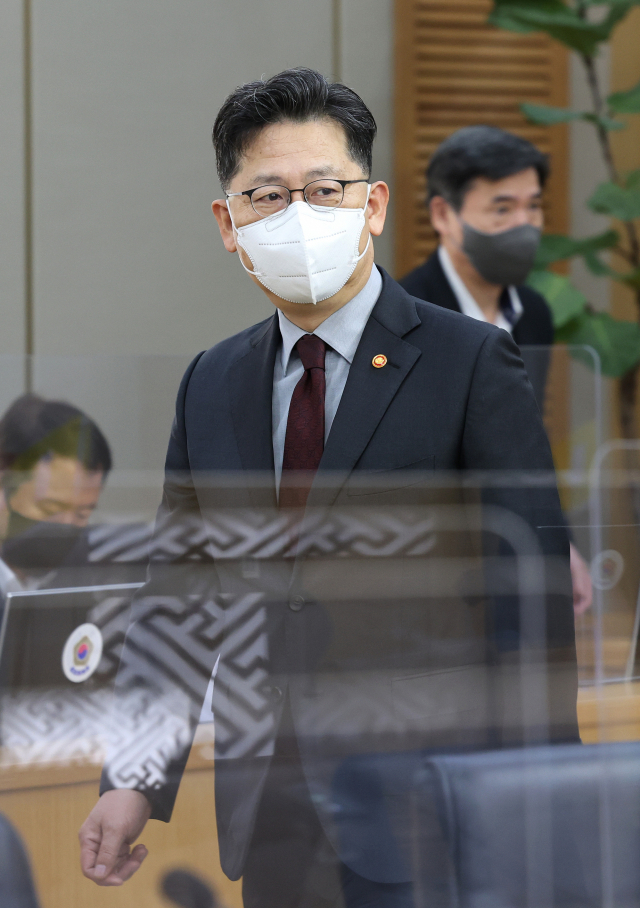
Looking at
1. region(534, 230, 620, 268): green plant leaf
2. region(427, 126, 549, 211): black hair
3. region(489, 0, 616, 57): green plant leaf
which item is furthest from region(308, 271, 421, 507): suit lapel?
region(489, 0, 616, 57): green plant leaf

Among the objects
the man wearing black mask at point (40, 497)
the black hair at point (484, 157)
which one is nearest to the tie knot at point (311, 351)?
the man wearing black mask at point (40, 497)

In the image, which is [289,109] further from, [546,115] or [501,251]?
[546,115]

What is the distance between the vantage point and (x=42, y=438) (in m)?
1.38

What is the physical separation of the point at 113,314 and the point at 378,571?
229cm

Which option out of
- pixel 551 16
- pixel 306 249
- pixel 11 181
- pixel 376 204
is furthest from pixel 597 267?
pixel 306 249

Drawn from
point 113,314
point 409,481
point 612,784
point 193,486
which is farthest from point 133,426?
point 113,314

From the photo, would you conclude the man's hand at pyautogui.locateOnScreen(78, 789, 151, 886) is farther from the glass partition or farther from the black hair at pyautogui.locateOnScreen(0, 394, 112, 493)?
the black hair at pyautogui.locateOnScreen(0, 394, 112, 493)

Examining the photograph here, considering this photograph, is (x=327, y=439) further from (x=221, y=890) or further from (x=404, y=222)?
(x=404, y=222)

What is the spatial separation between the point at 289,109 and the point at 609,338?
2202 mm

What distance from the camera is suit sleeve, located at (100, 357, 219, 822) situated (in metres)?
0.94

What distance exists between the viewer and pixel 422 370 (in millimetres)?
984

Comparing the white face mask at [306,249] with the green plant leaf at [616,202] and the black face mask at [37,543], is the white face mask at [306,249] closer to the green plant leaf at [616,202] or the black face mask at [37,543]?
the black face mask at [37,543]

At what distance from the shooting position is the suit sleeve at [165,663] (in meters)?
0.94

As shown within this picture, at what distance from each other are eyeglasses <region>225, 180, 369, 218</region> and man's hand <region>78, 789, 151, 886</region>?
1.95 ft
